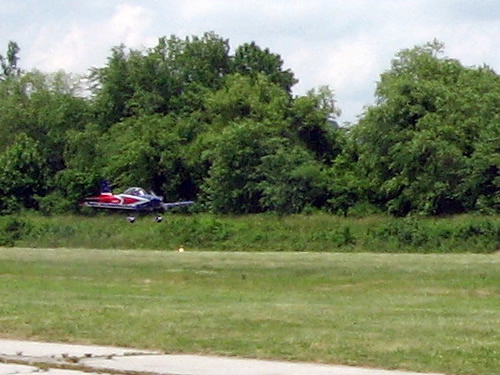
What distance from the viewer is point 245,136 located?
76.9m

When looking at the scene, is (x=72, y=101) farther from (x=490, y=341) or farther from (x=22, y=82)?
(x=490, y=341)

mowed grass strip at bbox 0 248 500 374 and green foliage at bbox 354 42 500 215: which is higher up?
green foliage at bbox 354 42 500 215

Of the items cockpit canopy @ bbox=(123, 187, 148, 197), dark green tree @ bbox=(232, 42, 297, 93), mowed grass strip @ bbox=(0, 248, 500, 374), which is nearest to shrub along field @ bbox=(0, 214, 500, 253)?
cockpit canopy @ bbox=(123, 187, 148, 197)

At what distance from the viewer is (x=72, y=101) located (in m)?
92.3

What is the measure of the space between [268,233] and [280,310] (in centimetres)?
4182

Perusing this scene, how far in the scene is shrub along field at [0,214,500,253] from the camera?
5747 centimetres

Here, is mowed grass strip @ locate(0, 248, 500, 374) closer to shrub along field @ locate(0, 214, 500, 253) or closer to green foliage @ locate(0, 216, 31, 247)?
shrub along field @ locate(0, 214, 500, 253)

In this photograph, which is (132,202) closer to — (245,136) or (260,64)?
(245,136)

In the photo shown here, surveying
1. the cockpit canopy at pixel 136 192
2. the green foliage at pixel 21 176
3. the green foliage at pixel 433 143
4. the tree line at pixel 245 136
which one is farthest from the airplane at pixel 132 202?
the green foliage at pixel 433 143

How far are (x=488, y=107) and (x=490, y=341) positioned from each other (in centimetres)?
5510

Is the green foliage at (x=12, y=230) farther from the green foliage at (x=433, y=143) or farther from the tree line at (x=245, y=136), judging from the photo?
the green foliage at (x=433, y=143)

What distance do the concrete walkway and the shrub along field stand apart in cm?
4113

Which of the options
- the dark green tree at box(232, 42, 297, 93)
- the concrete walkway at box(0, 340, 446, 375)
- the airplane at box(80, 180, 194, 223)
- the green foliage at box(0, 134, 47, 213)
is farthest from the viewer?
the dark green tree at box(232, 42, 297, 93)

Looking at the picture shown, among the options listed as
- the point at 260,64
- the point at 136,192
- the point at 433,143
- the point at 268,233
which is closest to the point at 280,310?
the point at 268,233
